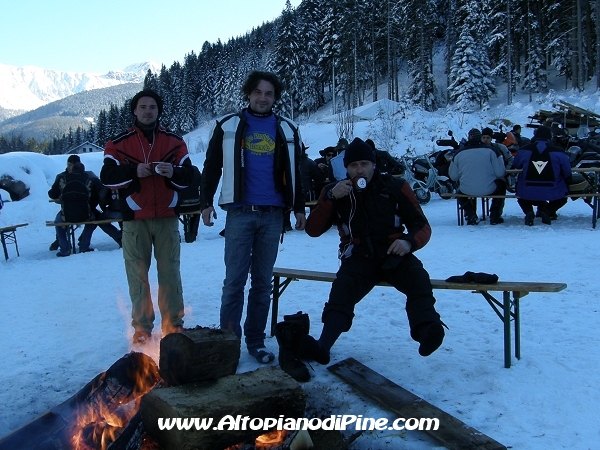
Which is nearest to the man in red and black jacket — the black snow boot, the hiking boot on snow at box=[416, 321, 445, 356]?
the black snow boot

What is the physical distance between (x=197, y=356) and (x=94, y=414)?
2.34 ft

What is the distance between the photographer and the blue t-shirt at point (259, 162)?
12.0 feet

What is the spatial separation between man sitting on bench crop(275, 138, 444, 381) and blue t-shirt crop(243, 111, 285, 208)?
0.40m

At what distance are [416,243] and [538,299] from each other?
216 cm

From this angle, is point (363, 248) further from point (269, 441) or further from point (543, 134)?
point (543, 134)

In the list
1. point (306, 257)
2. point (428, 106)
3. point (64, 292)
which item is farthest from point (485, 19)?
point (64, 292)

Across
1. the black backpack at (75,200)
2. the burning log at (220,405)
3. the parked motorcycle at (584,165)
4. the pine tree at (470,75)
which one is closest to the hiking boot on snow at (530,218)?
the parked motorcycle at (584,165)

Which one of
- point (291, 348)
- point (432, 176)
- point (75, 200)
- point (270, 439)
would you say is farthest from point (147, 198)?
point (432, 176)

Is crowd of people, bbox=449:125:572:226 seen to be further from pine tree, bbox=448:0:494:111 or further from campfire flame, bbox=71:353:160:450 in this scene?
pine tree, bbox=448:0:494:111

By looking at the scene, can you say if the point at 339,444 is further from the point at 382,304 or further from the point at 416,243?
the point at 382,304

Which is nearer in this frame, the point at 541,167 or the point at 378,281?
the point at 378,281

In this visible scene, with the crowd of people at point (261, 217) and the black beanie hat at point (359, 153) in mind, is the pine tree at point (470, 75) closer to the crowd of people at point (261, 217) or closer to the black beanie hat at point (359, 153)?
the black beanie hat at point (359, 153)

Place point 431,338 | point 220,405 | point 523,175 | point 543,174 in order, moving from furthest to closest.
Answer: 1. point 523,175
2. point 543,174
3. point 431,338
4. point 220,405

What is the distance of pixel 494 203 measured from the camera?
959 centimetres
